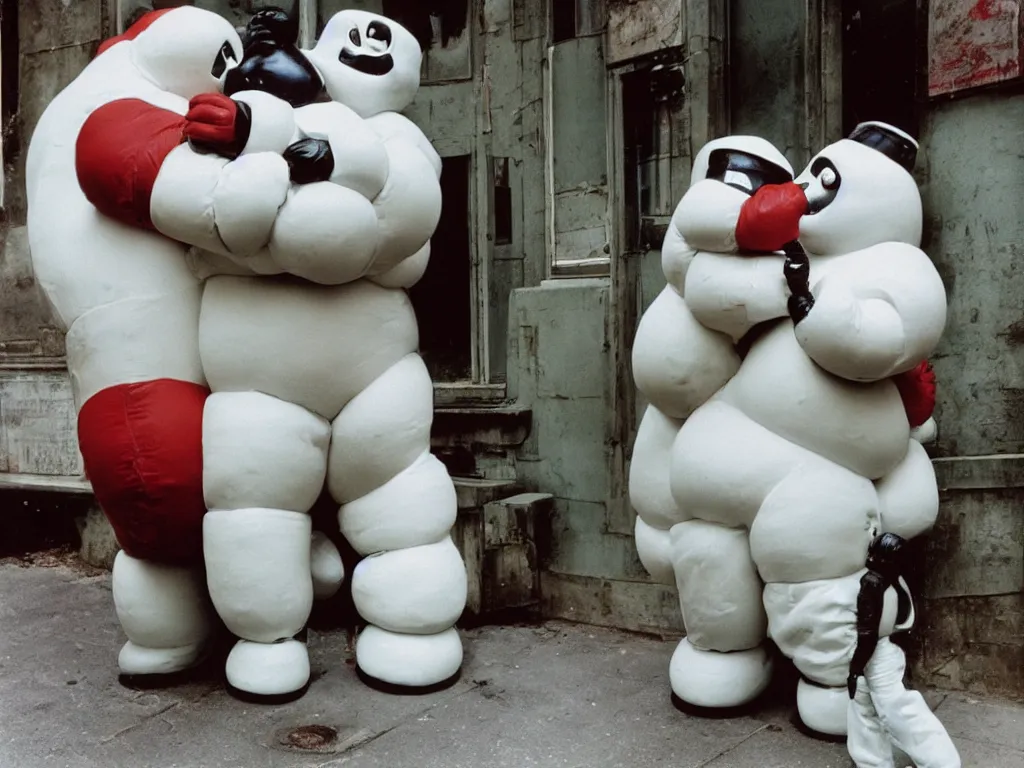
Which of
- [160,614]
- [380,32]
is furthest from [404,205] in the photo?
[160,614]

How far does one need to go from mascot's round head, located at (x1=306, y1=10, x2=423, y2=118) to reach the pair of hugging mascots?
46.2 inches

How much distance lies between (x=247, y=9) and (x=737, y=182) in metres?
3.68

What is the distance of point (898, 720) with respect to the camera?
2.46 metres

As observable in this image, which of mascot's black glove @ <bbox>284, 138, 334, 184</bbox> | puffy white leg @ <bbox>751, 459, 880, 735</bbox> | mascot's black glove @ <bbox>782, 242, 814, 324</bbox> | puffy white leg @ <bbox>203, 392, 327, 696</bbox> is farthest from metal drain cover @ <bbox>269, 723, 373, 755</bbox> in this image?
mascot's black glove @ <bbox>782, 242, 814, 324</bbox>

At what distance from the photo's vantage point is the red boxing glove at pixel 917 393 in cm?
304

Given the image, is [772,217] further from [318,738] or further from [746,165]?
[318,738]

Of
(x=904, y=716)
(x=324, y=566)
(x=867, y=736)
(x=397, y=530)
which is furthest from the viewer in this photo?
(x=324, y=566)

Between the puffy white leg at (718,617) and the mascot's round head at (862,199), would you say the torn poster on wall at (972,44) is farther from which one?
the puffy white leg at (718,617)

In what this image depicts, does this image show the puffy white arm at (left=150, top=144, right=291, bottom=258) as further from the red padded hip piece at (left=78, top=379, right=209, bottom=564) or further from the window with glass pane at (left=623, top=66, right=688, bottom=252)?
the window with glass pane at (left=623, top=66, right=688, bottom=252)

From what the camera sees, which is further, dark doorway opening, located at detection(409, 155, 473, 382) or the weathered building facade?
dark doorway opening, located at detection(409, 155, 473, 382)

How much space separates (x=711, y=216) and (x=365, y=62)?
1.42 metres

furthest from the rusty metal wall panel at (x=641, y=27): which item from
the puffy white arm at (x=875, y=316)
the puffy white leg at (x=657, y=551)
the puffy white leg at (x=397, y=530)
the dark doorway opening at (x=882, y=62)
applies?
the puffy white leg at (x=657, y=551)

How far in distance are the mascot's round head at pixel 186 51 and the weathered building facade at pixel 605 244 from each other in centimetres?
162

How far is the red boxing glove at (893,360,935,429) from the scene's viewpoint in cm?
304
